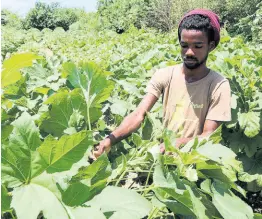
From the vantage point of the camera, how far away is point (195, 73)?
2.74 m


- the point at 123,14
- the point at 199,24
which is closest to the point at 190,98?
the point at 199,24

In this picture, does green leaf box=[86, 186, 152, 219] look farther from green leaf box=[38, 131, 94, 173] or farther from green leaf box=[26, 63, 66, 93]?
green leaf box=[26, 63, 66, 93]

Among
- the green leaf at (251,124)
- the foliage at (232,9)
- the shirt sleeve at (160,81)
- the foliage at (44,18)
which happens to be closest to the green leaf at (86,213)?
the shirt sleeve at (160,81)

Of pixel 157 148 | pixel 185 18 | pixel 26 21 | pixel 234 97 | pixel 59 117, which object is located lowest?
pixel 26 21

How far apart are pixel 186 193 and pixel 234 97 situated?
2.06 metres

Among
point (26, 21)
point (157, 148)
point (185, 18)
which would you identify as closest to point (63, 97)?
point (157, 148)

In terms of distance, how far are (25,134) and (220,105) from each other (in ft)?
5.79

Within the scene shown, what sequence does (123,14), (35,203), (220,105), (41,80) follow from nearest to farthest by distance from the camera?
1. (35,203)
2. (41,80)
3. (220,105)
4. (123,14)

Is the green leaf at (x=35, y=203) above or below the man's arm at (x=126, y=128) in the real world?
above

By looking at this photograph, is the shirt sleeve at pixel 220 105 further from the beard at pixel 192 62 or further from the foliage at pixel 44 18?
the foliage at pixel 44 18

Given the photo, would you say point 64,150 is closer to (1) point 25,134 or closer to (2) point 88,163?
(1) point 25,134

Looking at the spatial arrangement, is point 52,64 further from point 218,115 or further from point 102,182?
point 102,182

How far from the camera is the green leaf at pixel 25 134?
1.04 metres

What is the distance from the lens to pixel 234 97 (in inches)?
125
